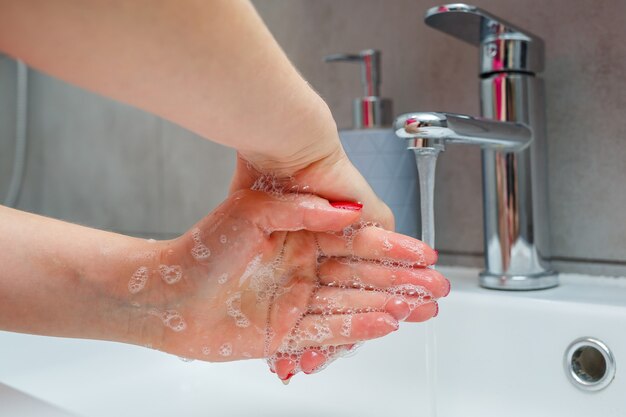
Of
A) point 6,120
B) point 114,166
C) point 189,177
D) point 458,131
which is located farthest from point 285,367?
point 6,120

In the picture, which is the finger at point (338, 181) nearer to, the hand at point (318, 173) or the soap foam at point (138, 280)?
the hand at point (318, 173)

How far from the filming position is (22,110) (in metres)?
1.31

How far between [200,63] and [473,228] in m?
0.48

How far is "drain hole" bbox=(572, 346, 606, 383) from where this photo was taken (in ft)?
1.78

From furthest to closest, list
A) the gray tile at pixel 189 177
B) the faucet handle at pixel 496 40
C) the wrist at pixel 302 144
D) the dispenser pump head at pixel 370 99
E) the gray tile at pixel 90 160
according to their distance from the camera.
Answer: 1. the gray tile at pixel 90 160
2. the gray tile at pixel 189 177
3. the dispenser pump head at pixel 370 99
4. the faucet handle at pixel 496 40
5. the wrist at pixel 302 144

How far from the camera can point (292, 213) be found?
44 centimetres

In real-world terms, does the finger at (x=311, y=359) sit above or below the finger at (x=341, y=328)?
below

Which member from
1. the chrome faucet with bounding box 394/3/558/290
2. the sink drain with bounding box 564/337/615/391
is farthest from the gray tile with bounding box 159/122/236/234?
the sink drain with bounding box 564/337/615/391

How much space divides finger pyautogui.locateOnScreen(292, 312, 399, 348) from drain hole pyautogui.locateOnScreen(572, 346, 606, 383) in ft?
0.65

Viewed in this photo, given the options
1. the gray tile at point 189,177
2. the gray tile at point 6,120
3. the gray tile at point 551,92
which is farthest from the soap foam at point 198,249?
the gray tile at point 6,120

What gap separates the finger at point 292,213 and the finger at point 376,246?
0.11 feet

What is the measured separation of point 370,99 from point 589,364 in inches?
13.6

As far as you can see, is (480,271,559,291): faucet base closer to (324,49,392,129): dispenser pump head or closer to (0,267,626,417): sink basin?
(0,267,626,417): sink basin

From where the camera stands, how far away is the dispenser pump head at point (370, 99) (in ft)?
2.34
